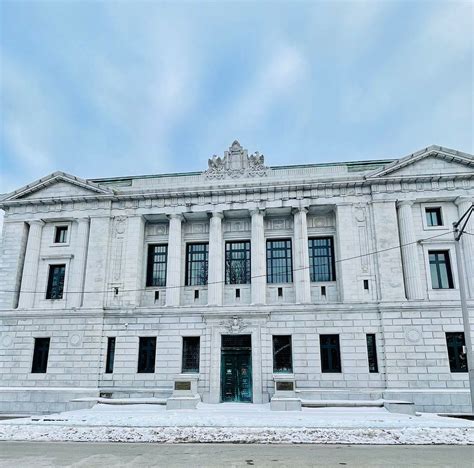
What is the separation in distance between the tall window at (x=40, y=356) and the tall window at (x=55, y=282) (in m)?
2.89

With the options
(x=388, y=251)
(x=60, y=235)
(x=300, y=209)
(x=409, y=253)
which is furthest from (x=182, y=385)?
(x=409, y=253)

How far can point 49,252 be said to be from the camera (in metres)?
28.1

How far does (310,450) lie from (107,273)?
18536 mm

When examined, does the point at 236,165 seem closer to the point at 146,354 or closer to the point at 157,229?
the point at 157,229

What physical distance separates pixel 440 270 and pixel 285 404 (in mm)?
12189

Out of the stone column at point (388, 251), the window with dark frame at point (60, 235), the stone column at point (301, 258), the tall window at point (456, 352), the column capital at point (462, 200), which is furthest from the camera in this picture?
the window with dark frame at point (60, 235)

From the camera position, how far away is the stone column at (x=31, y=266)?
27.0 m

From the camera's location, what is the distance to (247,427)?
52.5 ft

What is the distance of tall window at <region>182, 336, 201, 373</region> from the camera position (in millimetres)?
24906

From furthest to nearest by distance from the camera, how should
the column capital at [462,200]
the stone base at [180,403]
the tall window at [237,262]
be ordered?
the tall window at [237,262]
the column capital at [462,200]
the stone base at [180,403]

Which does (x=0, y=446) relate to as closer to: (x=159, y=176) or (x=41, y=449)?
(x=41, y=449)

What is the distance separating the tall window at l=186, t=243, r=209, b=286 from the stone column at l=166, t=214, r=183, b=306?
3.45ft

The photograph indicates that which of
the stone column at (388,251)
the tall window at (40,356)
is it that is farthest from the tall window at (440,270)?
the tall window at (40,356)

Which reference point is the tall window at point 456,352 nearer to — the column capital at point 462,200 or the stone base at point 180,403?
the column capital at point 462,200
